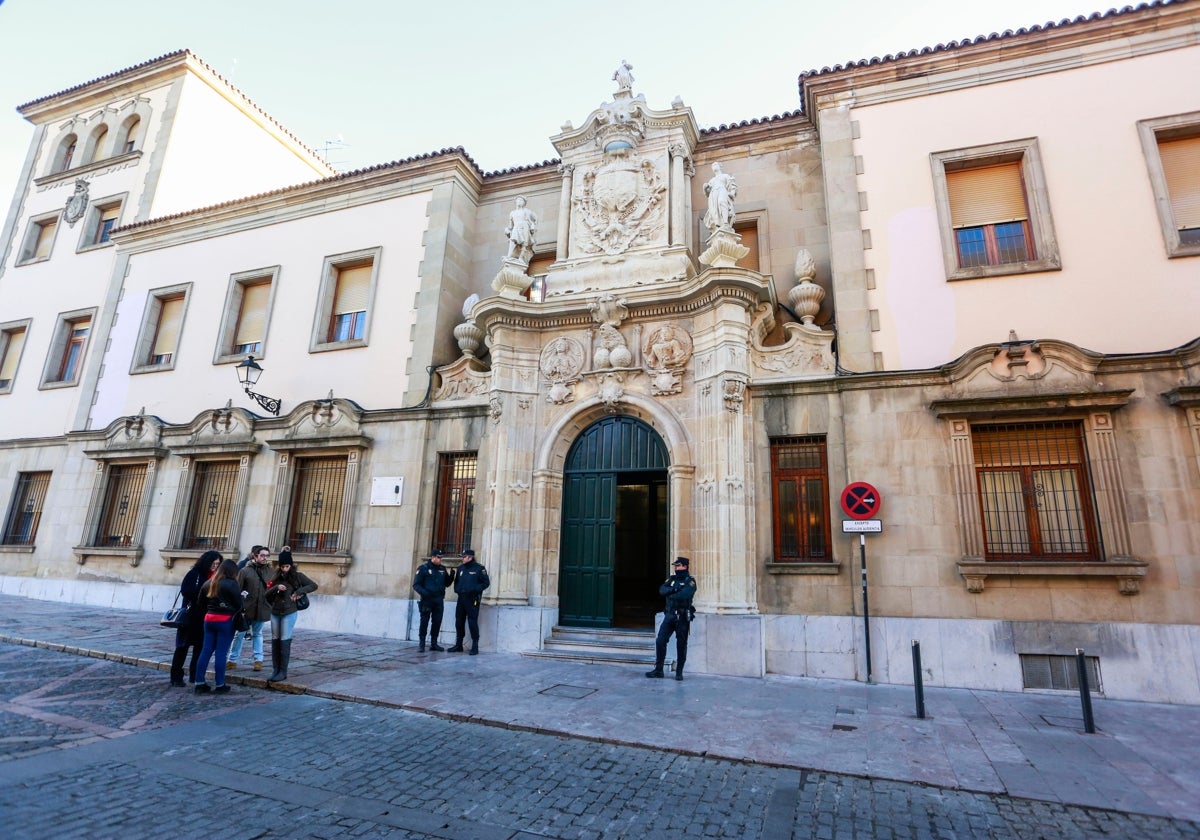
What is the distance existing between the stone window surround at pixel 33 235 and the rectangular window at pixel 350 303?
12235 millimetres

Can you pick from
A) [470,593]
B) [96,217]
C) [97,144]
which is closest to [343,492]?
[470,593]

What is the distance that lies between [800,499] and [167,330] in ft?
56.2

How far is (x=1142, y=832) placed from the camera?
13.7 ft

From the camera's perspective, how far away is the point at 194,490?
14758 millimetres

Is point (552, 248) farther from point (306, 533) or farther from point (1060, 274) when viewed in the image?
point (1060, 274)

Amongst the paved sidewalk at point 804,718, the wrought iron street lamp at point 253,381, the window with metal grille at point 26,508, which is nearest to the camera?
the paved sidewalk at point 804,718

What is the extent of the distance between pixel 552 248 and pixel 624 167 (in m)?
2.44

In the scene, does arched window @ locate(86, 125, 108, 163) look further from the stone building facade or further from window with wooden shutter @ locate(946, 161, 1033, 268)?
window with wooden shutter @ locate(946, 161, 1033, 268)

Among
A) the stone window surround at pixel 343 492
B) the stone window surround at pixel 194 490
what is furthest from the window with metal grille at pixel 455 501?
the stone window surround at pixel 194 490

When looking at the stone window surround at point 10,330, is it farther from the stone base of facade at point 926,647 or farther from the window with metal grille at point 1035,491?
the window with metal grille at point 1035,491

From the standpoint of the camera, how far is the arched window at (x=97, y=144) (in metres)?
A: 20.5

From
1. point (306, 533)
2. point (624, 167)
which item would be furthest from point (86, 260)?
point (624, 167)

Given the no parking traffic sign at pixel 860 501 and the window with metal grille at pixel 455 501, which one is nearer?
the no parking traffic sign at pixel 860 501

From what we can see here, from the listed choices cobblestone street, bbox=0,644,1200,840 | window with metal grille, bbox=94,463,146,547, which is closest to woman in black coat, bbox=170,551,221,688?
cobblestone street, bbox=0,644,1200,840
